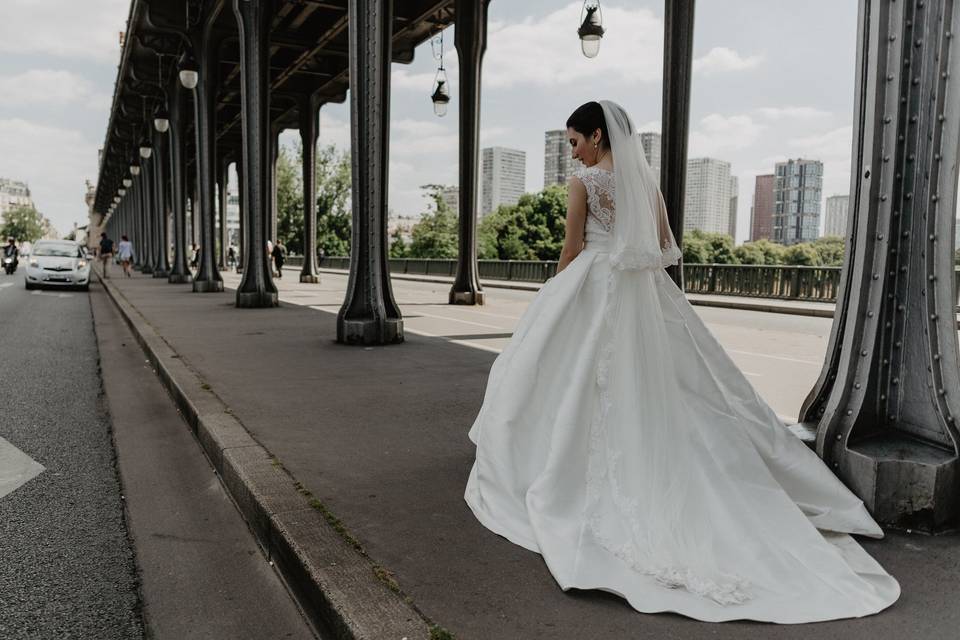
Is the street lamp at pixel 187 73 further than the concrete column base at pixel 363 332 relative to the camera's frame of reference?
Yes

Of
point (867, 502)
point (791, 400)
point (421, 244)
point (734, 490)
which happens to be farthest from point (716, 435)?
point (421, 244)

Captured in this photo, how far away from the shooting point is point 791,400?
6578 millimetres

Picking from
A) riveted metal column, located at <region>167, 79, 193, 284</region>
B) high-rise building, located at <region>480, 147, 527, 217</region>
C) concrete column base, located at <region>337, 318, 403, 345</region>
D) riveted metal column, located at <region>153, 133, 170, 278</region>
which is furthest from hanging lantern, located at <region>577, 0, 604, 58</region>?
high-rise building, located at <region>480, 147, 527, 217</region>

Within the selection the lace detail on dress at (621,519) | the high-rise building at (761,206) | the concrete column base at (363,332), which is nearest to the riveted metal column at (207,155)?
the concrete column base at (363,332)

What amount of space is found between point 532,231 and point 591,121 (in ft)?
249

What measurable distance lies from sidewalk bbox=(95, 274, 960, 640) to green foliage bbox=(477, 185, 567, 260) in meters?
71.7

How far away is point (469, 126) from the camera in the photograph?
18.0 metres

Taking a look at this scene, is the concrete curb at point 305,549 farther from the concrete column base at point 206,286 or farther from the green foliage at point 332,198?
the green foliage at point 332,198

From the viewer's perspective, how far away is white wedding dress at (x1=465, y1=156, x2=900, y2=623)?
9.32 ft

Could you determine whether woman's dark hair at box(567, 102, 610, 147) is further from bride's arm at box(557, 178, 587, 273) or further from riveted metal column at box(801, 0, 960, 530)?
riveted metal column at box(801, 0, 960, 530)

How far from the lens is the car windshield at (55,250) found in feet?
81.1

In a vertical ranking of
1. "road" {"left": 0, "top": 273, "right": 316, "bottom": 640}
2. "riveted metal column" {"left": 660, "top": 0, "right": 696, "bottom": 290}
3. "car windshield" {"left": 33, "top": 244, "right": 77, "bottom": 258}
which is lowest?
"road" {"left": 0, "top": 273, "right": 316, "bottom": 640}

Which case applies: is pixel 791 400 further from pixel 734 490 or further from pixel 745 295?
pixel 745 295

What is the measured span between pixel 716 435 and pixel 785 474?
0.41m
